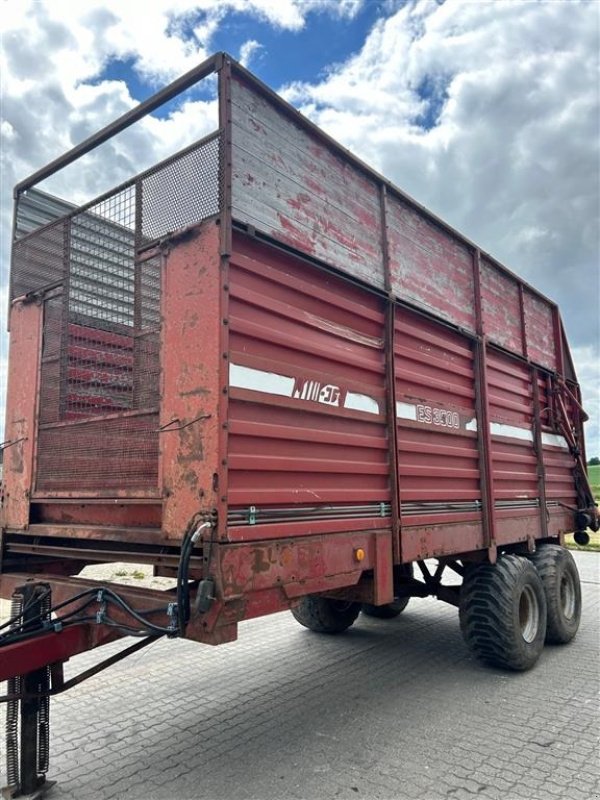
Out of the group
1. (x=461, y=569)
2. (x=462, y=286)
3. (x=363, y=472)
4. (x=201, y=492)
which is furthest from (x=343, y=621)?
(x=201, y=492)

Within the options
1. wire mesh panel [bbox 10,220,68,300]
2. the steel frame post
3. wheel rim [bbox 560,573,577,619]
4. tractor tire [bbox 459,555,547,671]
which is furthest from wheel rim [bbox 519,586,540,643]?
wire mesh panel [bbox 10,220,68,300]

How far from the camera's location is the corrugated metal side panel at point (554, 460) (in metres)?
6.39

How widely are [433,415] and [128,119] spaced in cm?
283

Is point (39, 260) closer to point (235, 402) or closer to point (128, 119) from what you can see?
point (128, 119)

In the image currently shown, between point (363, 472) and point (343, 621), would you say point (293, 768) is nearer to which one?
point (363, 472)

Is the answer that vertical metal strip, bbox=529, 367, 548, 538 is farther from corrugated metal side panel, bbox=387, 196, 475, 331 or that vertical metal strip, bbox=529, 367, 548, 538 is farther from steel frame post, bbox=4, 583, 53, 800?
steel frame post, bbox=4, 583, 53, 800

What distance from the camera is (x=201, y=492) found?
271 cm

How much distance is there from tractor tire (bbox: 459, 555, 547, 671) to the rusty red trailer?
21mm

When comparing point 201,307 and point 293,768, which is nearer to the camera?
point 201,307

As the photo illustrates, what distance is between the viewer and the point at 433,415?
14.6ft

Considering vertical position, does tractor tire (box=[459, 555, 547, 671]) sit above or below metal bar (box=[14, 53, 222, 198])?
below

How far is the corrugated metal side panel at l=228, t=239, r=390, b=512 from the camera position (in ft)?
9.57

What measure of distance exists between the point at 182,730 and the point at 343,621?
2532 millimetres

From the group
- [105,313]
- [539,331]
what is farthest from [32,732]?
[539,331]
